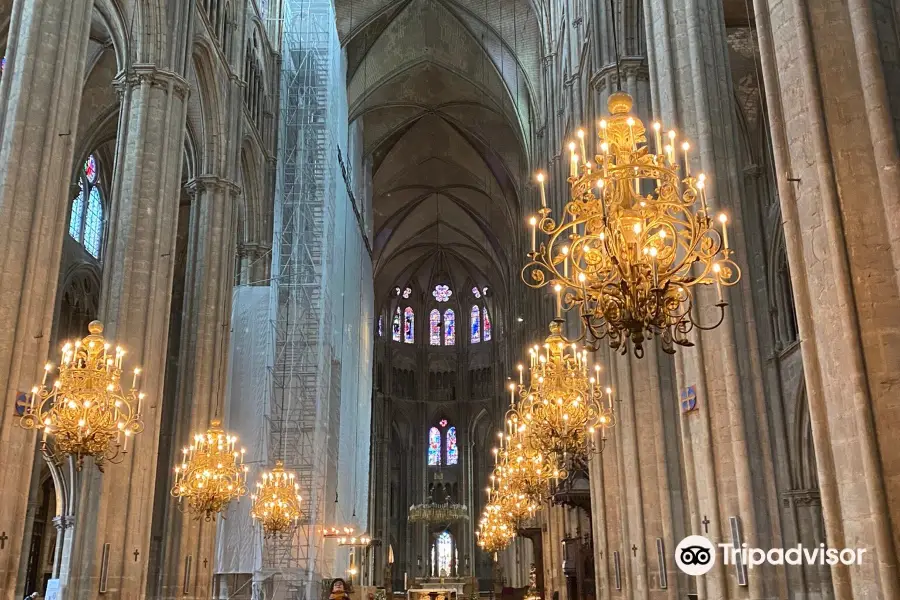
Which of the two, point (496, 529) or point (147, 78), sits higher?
point (147, 78)

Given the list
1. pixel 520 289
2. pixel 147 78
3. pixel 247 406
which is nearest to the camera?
pixel 147 78

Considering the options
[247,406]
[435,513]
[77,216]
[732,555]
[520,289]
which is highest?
[520,289]

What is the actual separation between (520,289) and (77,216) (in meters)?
19.6

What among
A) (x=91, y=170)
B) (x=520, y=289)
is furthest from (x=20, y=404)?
(x=520, y=289)

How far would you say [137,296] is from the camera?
15.4m

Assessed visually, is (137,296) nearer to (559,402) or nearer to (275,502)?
(275,502)

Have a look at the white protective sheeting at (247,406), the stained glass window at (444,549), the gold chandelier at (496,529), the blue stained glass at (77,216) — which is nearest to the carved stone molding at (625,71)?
the white protective sheeting at (247,406)

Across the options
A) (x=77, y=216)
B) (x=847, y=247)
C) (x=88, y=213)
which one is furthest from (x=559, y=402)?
(x=88, y=213)

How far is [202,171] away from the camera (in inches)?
805

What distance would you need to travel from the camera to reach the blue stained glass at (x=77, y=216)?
2448 cm

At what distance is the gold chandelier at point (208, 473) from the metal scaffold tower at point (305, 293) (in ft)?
22.4

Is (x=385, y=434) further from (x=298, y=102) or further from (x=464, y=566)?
(x=298, y=102)

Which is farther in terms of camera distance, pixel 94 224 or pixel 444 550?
pixel 444 550

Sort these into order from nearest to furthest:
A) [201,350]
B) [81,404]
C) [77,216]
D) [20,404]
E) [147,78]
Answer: [20,404] → [81,404] → [147,78] → [201,350] → [77,216]
